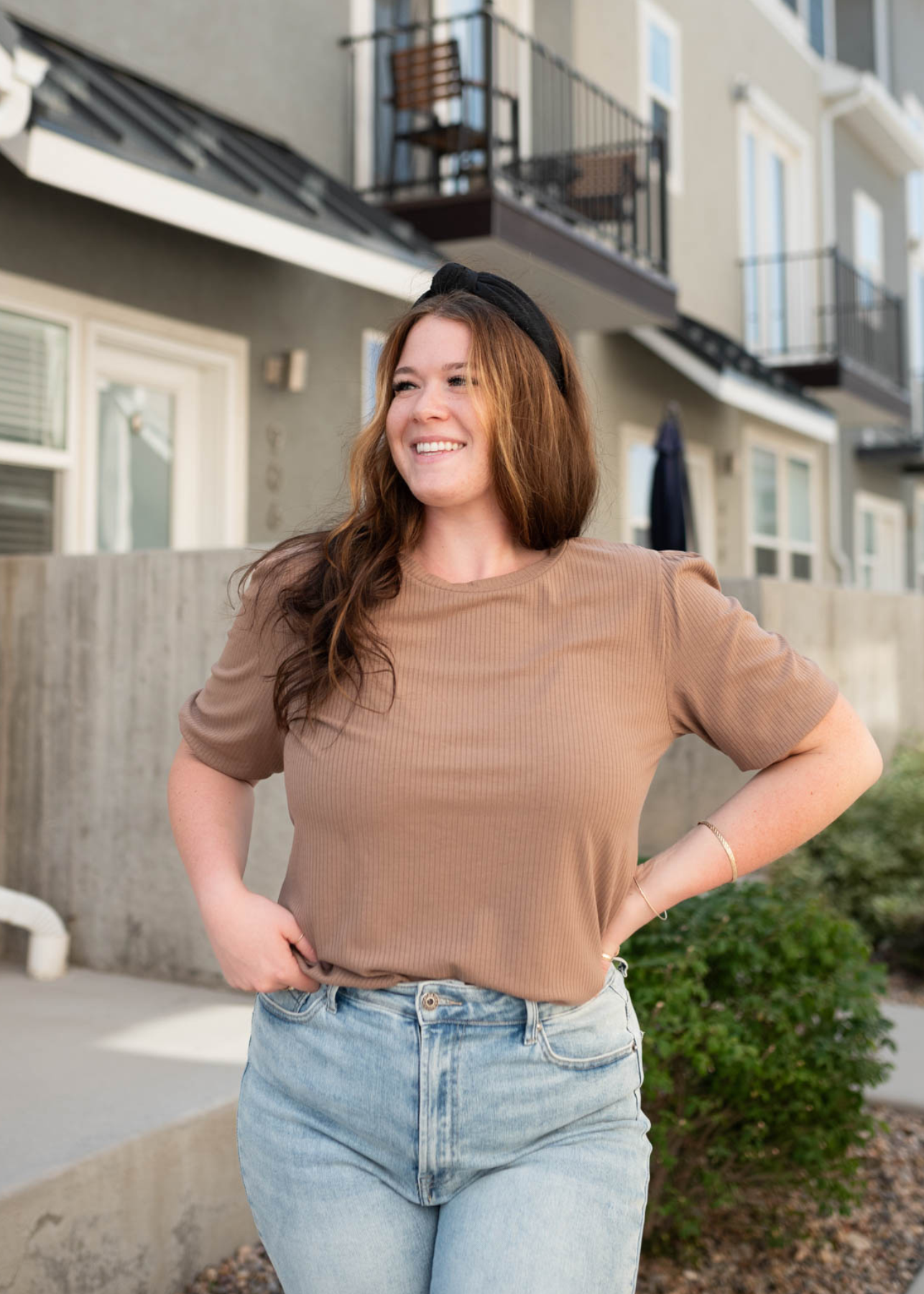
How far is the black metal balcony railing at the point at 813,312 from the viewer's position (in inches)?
527

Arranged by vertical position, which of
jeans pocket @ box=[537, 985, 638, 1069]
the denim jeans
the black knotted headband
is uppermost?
the black knotted headband

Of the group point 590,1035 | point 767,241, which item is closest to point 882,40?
point 767,241

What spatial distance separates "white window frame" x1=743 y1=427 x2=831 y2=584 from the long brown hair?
1062 cm

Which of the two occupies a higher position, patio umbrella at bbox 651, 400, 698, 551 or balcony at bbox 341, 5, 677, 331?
balcony at bbox 341, 5, 677, 331

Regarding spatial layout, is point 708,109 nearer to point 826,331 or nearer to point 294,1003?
point 826,331

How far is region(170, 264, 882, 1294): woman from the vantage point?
5.25ft

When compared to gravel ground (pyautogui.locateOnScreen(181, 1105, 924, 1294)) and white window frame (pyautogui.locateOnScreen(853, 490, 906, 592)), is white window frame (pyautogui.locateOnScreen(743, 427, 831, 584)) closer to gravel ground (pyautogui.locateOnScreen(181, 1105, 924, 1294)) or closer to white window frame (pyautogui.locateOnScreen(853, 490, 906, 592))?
white window frame (pyautogui.locateOnScreen(853, 490, 906, 592))

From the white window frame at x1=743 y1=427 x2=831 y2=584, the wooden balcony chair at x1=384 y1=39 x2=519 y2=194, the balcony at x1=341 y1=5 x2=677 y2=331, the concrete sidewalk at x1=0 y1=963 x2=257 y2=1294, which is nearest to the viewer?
the concrete sidewalk at x1=0 y1=963 x2=257 y2=1294

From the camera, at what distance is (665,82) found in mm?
11758

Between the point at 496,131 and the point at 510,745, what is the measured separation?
26.0 ft

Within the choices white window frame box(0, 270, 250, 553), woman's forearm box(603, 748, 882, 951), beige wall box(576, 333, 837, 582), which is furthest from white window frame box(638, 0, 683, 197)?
woman's forearm box(603, 748, 882, 951)

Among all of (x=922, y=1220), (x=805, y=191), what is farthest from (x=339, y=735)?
(x=805, y=191)

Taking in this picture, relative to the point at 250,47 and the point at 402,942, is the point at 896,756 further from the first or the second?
the point at 402,942

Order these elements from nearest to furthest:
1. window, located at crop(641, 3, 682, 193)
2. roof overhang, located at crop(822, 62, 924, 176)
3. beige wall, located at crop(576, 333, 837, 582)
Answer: beige wall, located at crop(576, 333, 837, 582) → window, located at crop(641, 3, 682, 193) → roof overhang, located at crop(822, 62, 924, 176)
